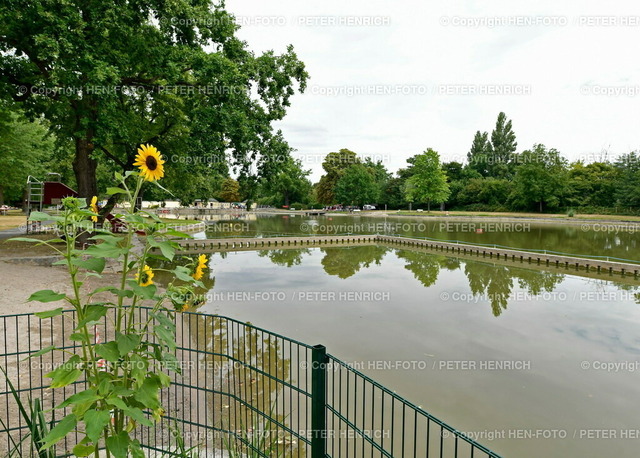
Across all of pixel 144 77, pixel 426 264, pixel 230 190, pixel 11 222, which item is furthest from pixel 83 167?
pixel 230 190

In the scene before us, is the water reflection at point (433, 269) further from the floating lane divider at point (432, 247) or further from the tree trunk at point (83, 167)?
the tree trunk at point (83, 167)

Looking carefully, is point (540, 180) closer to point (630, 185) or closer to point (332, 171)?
point (630, 185)

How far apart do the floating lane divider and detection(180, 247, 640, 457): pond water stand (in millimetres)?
1911

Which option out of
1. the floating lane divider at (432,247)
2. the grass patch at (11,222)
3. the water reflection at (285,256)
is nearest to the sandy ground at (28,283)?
the floating lane divider at (432,247)

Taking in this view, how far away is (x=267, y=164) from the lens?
666 inches

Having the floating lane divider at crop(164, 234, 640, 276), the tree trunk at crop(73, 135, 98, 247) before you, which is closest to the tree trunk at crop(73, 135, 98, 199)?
the tree trunk at crop(73, 135, 98, 247)

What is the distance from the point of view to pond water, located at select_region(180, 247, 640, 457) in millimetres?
5934

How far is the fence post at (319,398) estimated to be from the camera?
288cm

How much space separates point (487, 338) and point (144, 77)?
16.5 m

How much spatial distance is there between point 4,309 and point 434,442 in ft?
32.6

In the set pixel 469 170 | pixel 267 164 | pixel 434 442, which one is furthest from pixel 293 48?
pixel 469 170

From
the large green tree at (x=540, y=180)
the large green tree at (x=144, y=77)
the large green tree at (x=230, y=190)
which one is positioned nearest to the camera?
the large green tree at (x=144, y=77)

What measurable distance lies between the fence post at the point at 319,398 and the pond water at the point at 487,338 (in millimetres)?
3751

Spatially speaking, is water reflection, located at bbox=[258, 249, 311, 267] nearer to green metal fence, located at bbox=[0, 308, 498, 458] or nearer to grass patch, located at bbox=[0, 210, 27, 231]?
green metal fence, located at bbox=[0, 308, 498, 458]
